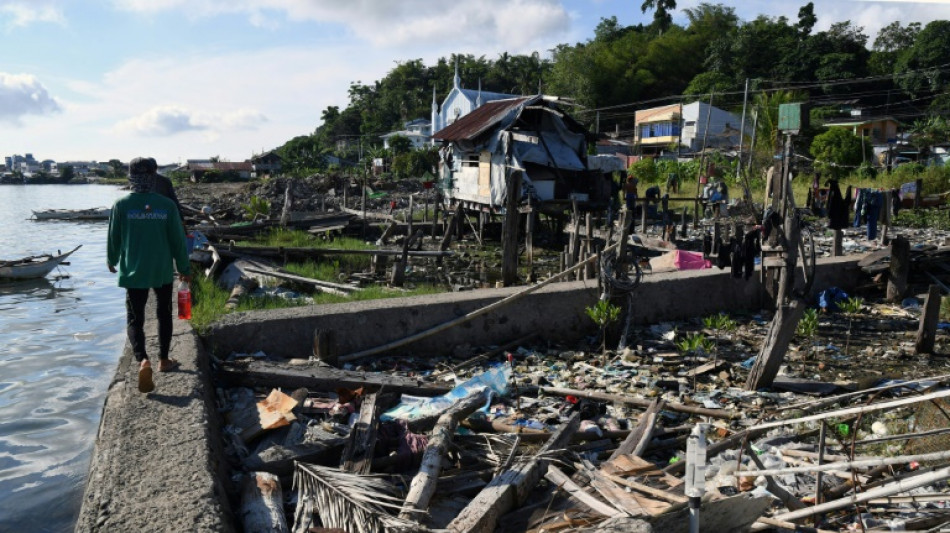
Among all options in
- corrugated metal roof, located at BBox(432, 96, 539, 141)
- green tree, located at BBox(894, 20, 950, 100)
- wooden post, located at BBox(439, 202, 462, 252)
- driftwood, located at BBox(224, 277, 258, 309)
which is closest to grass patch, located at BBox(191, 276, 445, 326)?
driftwood, located at BBox(224, 277, 258, 309)

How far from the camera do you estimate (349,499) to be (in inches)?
121

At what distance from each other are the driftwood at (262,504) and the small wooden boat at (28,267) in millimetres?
14760

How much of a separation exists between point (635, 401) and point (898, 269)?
600 centimetres

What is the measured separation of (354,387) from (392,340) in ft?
5.00

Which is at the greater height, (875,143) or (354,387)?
(875,143)

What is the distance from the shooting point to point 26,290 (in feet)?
51.6

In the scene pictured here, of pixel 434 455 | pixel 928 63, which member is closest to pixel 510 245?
pixel 434 455

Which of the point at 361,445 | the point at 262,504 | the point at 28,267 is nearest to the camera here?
the point at 262,504

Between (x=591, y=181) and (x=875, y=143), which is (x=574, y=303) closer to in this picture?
(x=591, y=181)

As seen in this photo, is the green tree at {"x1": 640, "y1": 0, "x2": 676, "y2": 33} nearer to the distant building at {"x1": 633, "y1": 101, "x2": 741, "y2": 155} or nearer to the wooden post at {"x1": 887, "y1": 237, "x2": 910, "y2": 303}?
the distant building at {"x1": 633, "y1": 101, "x2": 741, "y2": 155}

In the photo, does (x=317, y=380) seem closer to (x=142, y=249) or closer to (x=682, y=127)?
(x=142, y=249)

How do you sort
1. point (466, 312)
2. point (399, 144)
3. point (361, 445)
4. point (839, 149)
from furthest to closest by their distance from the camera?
point (399, 144)
point (839, 149)
point (466, 312)
point (361, 445)

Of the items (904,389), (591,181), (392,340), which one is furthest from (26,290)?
(904,389)

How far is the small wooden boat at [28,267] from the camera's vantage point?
15836 mm
